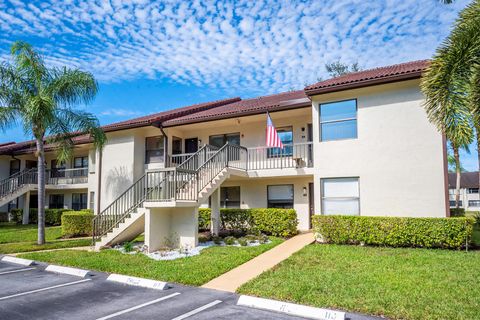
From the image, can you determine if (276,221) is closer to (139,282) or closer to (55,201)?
(139,282)

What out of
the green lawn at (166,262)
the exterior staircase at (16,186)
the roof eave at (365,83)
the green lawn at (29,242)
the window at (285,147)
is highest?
the roof eave at (365,83)

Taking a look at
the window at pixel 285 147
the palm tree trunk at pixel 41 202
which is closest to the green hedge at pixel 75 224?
the palm tree trunk at pixel 41 202

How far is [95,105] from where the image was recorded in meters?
16.1

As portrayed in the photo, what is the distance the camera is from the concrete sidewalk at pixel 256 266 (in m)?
8.10

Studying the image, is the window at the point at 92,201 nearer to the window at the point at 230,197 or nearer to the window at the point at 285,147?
the window at the point at 230,197

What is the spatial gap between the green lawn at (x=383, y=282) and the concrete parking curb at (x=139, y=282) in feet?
6.16

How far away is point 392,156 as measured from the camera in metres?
12.7

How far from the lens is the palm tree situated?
1443 cm

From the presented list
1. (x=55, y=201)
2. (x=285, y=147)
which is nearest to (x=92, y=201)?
(x=55, y=201)

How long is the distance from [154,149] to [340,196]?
11.4 m

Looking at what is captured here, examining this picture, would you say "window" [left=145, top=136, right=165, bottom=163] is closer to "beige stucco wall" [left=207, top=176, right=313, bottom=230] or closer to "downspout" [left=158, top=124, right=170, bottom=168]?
"downspout" [left=158, top=124, right=170, bottom=168]

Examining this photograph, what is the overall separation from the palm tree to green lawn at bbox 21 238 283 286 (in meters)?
4.43

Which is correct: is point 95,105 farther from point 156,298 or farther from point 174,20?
point 156,298

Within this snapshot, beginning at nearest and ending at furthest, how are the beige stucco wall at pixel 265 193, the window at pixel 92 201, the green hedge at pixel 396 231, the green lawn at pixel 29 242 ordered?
1. the green hedge at pixel 396 231
2. the green lawn at pixel 29 242
3. the beige stucco wall at pixel 265 193
4. the window at pixel 92 201
